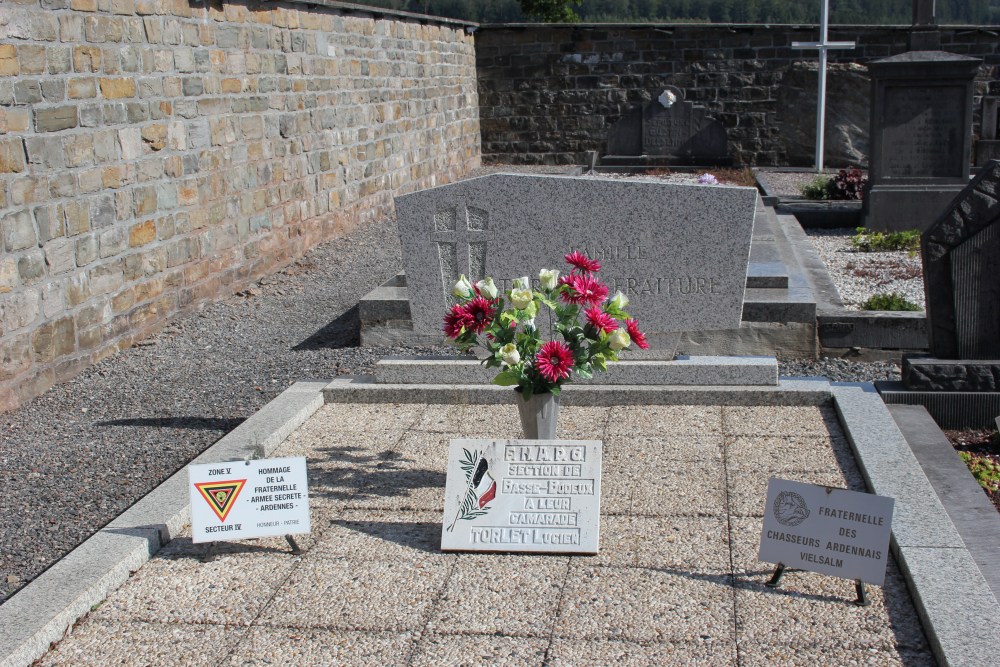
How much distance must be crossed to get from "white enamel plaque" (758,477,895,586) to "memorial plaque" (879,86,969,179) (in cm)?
837

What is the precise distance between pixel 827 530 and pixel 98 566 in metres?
2.28

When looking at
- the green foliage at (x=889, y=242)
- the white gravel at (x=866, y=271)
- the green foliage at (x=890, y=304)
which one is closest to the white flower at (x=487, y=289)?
the green foliage at (x=890, y=304)

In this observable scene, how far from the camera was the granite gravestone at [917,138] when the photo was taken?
34.0 feet

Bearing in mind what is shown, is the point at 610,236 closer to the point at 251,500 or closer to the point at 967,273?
the point at 967,273

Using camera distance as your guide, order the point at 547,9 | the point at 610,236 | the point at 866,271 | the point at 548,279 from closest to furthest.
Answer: the point at 548,279 → the point at 610,236 → the point at 866,271 → the point at 547,9

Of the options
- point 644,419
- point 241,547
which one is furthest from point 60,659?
point 644,419

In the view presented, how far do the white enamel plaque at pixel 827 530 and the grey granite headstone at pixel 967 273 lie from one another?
7.36 feet

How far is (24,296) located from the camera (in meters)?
5.69

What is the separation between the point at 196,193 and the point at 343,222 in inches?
135

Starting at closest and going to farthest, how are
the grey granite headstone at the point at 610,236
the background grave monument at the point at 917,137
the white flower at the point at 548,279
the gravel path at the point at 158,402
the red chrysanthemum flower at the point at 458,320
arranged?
the red chrysanthemum flower at the point at 458,320 < the white flower at the point at 548,279 < the gravel path at the point at 158,402 < the grey granite headstone at the point at 610,236 < the background grave monument at the point at 917,137

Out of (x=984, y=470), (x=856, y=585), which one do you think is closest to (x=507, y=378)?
(x=856, y=585)

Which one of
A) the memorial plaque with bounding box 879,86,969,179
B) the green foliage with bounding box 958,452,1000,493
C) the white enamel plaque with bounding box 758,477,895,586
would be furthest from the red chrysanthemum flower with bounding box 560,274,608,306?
the memorial plaque with bounding box 879,86,969,179

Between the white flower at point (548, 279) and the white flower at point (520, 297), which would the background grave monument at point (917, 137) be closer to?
the white flower at point (548, 279)

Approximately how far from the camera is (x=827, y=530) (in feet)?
10.2
